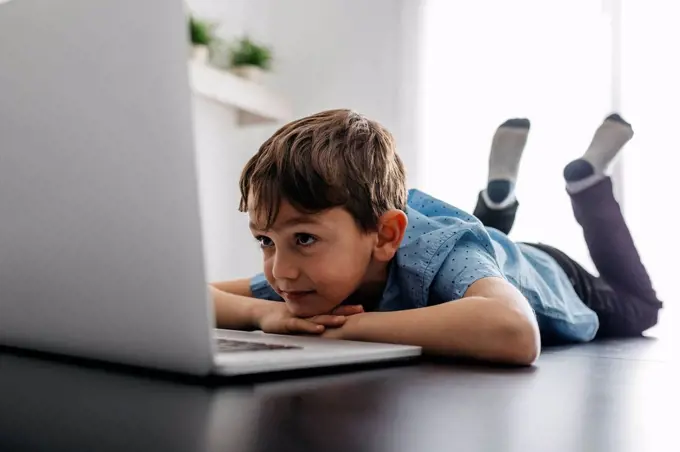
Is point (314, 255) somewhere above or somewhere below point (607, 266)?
above

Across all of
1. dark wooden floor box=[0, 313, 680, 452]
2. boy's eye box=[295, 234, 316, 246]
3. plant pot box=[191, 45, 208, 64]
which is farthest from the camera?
plant pot box=[191, 45, 208, 64]

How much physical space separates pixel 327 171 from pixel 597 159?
891 millimetres

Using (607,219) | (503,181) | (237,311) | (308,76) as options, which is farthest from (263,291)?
(308,76)

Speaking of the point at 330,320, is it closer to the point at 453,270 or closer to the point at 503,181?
the point at 453,270

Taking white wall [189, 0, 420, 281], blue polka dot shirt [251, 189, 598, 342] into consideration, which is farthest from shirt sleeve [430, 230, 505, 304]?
white wall [189, 0, 420, 281]

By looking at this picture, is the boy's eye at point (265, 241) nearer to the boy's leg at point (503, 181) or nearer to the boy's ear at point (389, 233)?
the boy's ear at point (389, 233)

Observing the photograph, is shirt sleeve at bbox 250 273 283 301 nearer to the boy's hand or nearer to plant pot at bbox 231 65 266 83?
the boy's hand

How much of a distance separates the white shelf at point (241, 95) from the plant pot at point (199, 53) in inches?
0.6

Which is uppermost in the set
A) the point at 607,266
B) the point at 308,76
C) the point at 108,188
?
the point at 108,188

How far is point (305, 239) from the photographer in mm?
874

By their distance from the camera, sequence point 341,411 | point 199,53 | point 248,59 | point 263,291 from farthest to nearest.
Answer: point 248,59 < point 199,53 < point 263,291 < point 341,411

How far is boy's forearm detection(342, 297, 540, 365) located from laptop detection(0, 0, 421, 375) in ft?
0.54

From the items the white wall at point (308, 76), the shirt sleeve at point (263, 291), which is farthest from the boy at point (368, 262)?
the white wall at point (308, 76)

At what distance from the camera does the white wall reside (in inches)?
102
